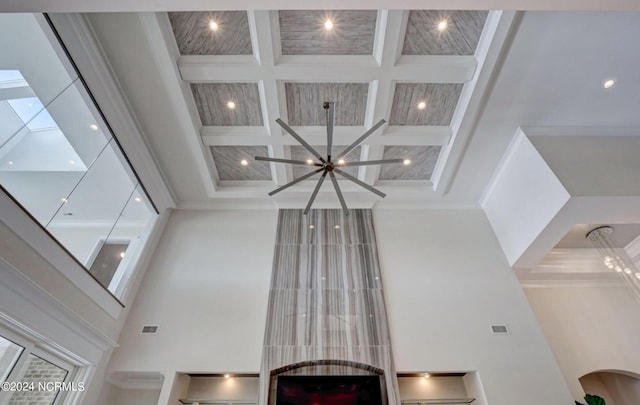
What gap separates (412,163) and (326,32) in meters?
2.68

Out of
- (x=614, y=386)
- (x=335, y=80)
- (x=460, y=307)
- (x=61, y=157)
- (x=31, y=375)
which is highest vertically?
(x=335, y=80)

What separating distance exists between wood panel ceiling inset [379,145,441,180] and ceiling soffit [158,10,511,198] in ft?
0.08

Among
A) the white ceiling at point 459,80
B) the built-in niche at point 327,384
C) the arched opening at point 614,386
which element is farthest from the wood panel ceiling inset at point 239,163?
the arched opening at point 614,386

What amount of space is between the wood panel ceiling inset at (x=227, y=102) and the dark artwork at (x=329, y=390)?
3.78m

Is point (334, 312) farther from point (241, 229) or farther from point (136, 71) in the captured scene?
point (136, 71)

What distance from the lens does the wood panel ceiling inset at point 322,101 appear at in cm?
454

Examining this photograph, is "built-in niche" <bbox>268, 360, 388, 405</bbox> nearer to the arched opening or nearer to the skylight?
the arched opening

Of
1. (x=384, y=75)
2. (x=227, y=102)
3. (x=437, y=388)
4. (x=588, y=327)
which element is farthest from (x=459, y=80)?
(x=588, y=327)

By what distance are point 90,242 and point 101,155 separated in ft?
3.91

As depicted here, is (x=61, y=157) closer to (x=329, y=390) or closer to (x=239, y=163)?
(x=239, y=163)

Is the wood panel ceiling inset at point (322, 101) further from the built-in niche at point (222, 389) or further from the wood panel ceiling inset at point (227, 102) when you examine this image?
the built-in niche at point (222, 389)

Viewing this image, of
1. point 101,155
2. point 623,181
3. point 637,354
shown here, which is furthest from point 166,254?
point 637,354

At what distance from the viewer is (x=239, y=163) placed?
5.66m

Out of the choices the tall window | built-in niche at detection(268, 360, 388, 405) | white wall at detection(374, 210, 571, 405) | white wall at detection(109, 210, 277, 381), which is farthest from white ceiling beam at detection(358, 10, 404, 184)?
the tall window
